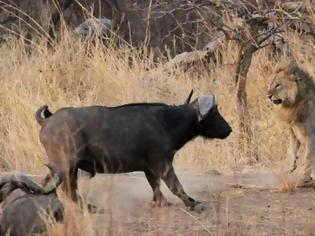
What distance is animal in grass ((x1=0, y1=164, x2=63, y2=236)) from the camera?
5641 millimetres

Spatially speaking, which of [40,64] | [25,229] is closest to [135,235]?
[25,229]

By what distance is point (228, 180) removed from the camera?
27.7ft

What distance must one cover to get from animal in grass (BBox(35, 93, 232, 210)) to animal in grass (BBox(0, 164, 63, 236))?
0.65m

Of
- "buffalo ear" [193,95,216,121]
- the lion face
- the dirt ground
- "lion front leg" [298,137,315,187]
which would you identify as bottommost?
the dirt ground

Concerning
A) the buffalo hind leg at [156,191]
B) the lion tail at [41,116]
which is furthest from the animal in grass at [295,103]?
the lion tail at [41,116]

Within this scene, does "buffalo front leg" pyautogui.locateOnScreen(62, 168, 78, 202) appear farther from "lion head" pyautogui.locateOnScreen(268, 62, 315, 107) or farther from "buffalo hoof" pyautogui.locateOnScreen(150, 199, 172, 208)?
"lion head" pyautogui.locateOnScreen(268, 62, 315, 107)

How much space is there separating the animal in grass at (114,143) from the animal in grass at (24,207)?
652 millimetres

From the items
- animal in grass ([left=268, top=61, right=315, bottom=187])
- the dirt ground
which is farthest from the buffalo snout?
animal in grass ([left=268, top=61, right=315, bottom=187])

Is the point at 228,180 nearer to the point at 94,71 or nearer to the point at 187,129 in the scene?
the point at 187,129

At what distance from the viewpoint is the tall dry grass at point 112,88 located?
10312 mm

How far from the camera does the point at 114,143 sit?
7.11m

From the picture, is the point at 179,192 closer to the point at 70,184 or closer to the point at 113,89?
the point at 70,184

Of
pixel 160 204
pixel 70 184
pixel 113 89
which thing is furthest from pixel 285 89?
pixel 113 89

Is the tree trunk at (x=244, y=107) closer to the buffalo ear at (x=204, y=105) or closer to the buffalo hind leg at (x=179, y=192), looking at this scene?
the buffalo ear at (x=204, y=105)
